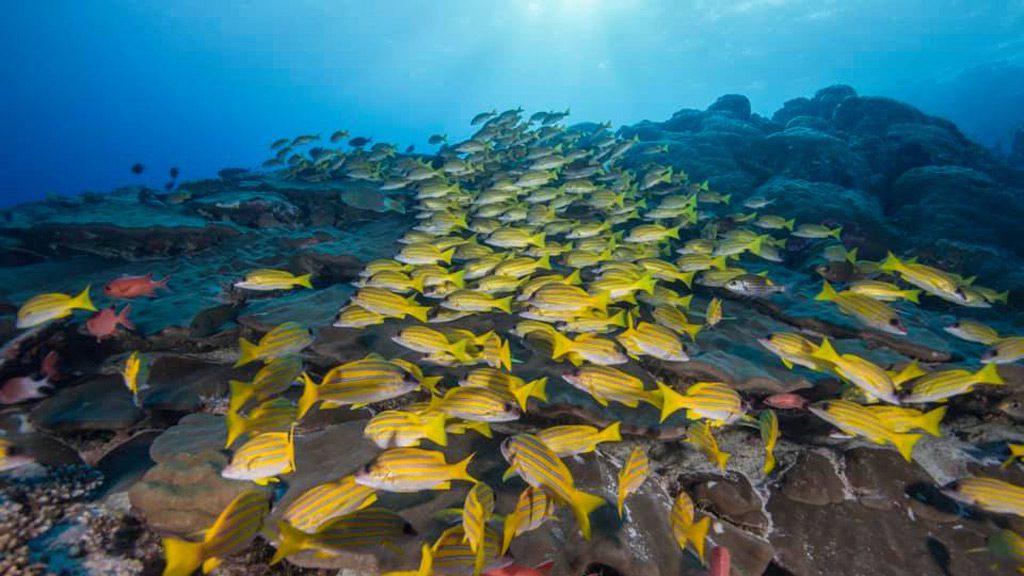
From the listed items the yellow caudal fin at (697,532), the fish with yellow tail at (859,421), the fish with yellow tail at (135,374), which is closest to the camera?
the yellow caudal fin at (697,532)

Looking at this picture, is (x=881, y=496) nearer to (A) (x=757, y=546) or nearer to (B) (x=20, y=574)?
(A) (x=757, y=546)

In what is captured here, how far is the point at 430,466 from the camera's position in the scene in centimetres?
269

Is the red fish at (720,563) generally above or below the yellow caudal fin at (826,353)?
below

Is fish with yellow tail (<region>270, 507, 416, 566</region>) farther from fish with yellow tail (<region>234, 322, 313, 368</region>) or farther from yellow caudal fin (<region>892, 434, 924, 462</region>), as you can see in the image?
yellow caudal fin (<region>892, 434, 924, 462</region>)

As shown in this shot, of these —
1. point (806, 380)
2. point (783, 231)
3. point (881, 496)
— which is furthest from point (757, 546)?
point (783, 231)

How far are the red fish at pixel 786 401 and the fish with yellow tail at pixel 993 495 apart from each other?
5.44 feet

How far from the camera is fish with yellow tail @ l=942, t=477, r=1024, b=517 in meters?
3.19

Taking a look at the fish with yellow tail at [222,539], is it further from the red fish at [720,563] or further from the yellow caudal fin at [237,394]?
the red fish at [720,563]

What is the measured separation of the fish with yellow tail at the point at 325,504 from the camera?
250 centimetres

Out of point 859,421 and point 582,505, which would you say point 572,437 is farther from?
point 859,421

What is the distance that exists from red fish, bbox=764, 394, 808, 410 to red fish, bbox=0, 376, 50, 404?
8458 millimetres

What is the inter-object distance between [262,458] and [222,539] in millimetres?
595

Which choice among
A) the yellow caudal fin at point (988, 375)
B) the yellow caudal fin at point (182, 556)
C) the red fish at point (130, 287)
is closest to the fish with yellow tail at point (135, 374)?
the red fish at point (130, 287)

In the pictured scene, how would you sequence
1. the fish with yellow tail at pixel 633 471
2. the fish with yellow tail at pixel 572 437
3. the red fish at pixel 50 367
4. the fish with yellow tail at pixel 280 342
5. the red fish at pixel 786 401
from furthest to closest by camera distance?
the red fish at pixel 50 367, the red fish at pixel 786 401, the fish with yellow tail at pixel 280 342, the fish with yellow tail at pixel 572 437, the fish with yellow tail at pixel 633 471
